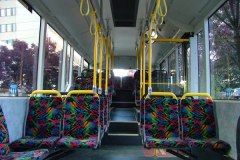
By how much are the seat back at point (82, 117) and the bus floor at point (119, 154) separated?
81 cm

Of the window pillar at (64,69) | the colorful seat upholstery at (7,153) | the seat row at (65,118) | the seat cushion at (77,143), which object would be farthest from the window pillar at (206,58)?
the window pillar at (64,69)

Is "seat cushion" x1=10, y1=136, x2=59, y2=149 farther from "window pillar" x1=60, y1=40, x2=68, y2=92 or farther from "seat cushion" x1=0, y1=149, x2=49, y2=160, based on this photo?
"window pillar" x1=60, y1=40, x2=68, y2=92

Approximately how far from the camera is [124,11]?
516 centimetres

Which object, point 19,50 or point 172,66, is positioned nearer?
point 19,50

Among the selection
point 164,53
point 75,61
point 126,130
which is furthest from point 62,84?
point 164,53

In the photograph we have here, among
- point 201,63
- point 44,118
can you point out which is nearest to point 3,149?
point 44,118

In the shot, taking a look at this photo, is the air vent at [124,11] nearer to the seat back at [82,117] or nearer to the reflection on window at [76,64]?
the seat back at [82,117]

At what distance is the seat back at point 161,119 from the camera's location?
3.38 metres

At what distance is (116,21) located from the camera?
582cm

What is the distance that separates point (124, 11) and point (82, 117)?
2.71 meters

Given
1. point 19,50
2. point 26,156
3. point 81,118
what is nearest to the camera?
point 26,156

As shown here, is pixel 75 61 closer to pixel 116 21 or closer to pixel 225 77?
pixel 116 21

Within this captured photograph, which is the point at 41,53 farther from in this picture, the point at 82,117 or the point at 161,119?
the point at 161,119

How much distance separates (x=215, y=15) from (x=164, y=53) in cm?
433
